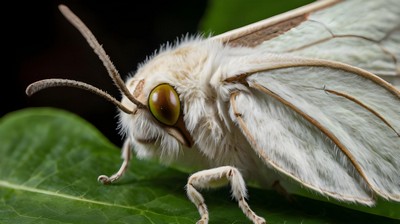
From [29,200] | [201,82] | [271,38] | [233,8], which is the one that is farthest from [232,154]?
[233,8]

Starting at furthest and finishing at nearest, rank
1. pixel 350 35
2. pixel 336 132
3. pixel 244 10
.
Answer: pixel 244 10, pixel 350 35, pixel 336 132

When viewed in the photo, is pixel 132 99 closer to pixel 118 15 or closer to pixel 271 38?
Answer: pixel 271 38

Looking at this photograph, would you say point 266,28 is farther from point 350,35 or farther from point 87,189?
point 87,189

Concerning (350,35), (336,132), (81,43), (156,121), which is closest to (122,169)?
(156,121)

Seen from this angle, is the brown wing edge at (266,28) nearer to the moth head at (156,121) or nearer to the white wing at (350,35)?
the white wing at (350,35)

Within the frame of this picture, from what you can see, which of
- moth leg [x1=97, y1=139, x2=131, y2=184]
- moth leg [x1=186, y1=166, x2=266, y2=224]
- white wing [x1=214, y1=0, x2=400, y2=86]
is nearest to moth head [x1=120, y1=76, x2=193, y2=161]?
moth leg [x1=97, y1=139, x2=131, y2=184]
